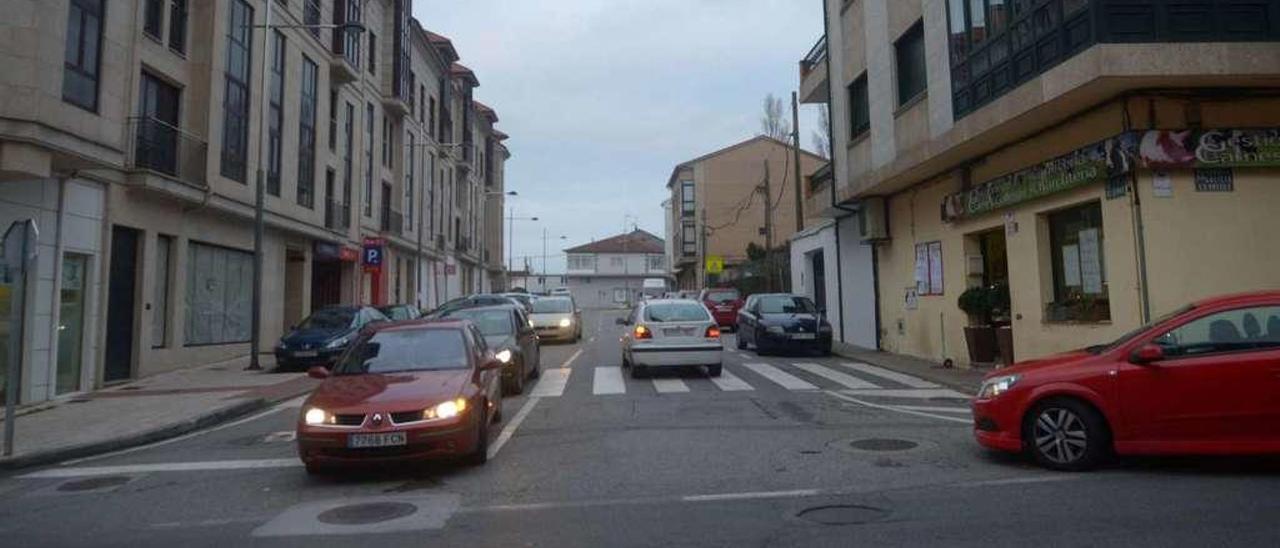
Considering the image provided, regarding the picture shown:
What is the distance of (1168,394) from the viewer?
6566 mm

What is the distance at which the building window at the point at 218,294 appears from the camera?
64.1 feet

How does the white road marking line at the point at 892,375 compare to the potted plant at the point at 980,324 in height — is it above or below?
below

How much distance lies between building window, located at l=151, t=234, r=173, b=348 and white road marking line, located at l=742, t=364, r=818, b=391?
12.9m

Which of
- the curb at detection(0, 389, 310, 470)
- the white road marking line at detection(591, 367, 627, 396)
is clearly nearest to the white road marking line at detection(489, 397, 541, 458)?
the white road marking line at detection(591, 367, 627, 396)

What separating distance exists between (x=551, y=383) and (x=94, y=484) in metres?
7.77

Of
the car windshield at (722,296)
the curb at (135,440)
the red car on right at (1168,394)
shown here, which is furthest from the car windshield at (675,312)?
the car windshield at (722,296)

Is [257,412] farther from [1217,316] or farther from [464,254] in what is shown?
[464,254]

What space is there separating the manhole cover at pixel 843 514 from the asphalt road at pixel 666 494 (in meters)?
0.02

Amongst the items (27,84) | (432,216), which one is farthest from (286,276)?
(432,216)

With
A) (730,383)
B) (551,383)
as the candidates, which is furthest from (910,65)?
(551,383)

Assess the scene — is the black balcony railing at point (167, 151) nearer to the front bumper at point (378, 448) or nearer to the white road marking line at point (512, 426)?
the white road marking line at point (512, 426)

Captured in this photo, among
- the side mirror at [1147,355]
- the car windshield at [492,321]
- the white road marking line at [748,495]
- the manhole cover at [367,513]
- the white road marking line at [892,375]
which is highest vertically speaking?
the car windshield at [492,321]

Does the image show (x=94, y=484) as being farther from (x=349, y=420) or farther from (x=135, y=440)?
(x=349, y=420)

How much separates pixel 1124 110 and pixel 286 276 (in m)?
23.9
